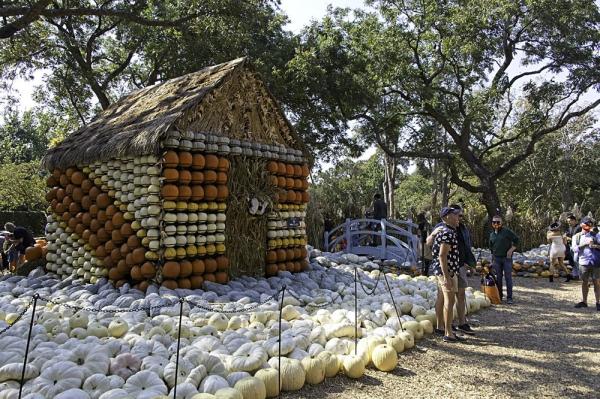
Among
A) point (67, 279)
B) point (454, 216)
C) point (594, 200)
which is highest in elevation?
point (594, 200)

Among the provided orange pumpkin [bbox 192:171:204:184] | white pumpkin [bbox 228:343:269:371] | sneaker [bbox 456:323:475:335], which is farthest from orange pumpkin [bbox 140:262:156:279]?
sneaker [bbox 456:323:475:335]

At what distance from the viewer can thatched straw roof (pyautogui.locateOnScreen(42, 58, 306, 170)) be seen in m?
7.89

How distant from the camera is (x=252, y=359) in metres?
4.64

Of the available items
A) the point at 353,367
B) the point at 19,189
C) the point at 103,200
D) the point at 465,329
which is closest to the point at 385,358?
the point at 353,367

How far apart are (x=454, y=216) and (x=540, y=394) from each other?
2321 mm

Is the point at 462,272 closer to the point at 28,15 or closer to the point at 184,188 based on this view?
the point at 184,188

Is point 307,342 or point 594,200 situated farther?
point 594,200

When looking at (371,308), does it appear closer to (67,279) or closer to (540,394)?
(540,394)

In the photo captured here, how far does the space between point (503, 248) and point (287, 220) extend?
A: 4166 mm

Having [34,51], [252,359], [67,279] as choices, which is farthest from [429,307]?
[34,51]

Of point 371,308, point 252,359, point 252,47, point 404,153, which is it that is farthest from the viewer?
point 404,153

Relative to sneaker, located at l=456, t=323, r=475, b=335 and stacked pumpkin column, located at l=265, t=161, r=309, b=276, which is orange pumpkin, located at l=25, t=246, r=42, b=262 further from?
sneaker, located at l=456, t=323, r=475, b=335

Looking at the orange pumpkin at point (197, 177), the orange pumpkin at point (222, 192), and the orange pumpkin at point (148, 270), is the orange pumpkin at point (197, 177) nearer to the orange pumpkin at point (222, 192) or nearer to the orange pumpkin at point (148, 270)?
the orange pumpkin at point (222, 192)

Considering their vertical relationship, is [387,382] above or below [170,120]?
below
